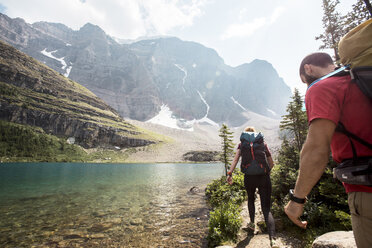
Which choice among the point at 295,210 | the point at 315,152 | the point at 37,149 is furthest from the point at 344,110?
the point at 37,149

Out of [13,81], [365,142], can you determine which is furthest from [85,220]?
[13,81]

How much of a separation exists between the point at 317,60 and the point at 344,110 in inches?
39.7

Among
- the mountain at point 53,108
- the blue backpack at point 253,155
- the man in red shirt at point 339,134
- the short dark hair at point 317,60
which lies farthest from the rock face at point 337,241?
the mountain at point 53,108

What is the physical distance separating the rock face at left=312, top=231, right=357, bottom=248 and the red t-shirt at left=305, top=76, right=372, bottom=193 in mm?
3246

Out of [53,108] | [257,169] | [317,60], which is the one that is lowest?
[257,169]

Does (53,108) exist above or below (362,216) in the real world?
above

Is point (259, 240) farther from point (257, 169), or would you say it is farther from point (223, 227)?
point (257, 169)

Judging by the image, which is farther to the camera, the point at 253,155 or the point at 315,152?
the point at 253,155

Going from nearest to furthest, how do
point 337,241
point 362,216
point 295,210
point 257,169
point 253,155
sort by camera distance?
1. point 362,216
2. point 295,210
3. point 337,241
4. point 257,169
5. point 253,155

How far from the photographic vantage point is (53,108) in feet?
497

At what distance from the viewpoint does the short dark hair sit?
2.41 meters

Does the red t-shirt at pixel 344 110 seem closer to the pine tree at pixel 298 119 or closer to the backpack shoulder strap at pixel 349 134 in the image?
the backpack shoulder strap at pixel 349 134

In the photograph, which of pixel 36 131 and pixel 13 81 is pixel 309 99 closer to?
pixel 36 131

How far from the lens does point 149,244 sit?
8180 millimetres
